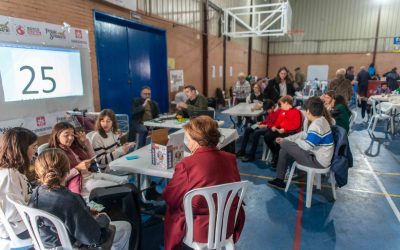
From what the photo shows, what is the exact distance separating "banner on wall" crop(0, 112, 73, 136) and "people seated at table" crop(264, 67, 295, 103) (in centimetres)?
377

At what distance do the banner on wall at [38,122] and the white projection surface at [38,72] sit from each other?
0.90ft

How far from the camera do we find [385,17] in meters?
14.2

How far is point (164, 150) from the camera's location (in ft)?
6.98

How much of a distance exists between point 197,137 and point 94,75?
372 centimetres

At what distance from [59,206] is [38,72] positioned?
3014 mm

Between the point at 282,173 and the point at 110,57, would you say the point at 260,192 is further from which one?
the point at 110,57

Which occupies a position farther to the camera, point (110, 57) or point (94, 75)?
point (110, 57)

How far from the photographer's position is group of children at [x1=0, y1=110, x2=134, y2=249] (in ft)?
4.51

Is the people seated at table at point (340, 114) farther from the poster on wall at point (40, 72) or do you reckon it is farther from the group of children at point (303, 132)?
the poster on wall at point (40, 72)

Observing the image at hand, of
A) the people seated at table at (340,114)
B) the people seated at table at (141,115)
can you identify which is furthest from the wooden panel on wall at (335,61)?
the people seated at table at (141,115)

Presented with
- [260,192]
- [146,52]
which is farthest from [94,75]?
[260,192]

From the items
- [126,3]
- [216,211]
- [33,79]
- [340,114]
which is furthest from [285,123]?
[126,3]

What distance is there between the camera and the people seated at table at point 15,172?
157 centimetres

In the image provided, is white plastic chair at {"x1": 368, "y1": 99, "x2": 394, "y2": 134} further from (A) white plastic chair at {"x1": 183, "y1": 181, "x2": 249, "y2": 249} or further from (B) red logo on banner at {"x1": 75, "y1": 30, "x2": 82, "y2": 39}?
(B) red logo on banner at {"x1": 75, "y1": 30, "x2": 82, "y2": 39}
